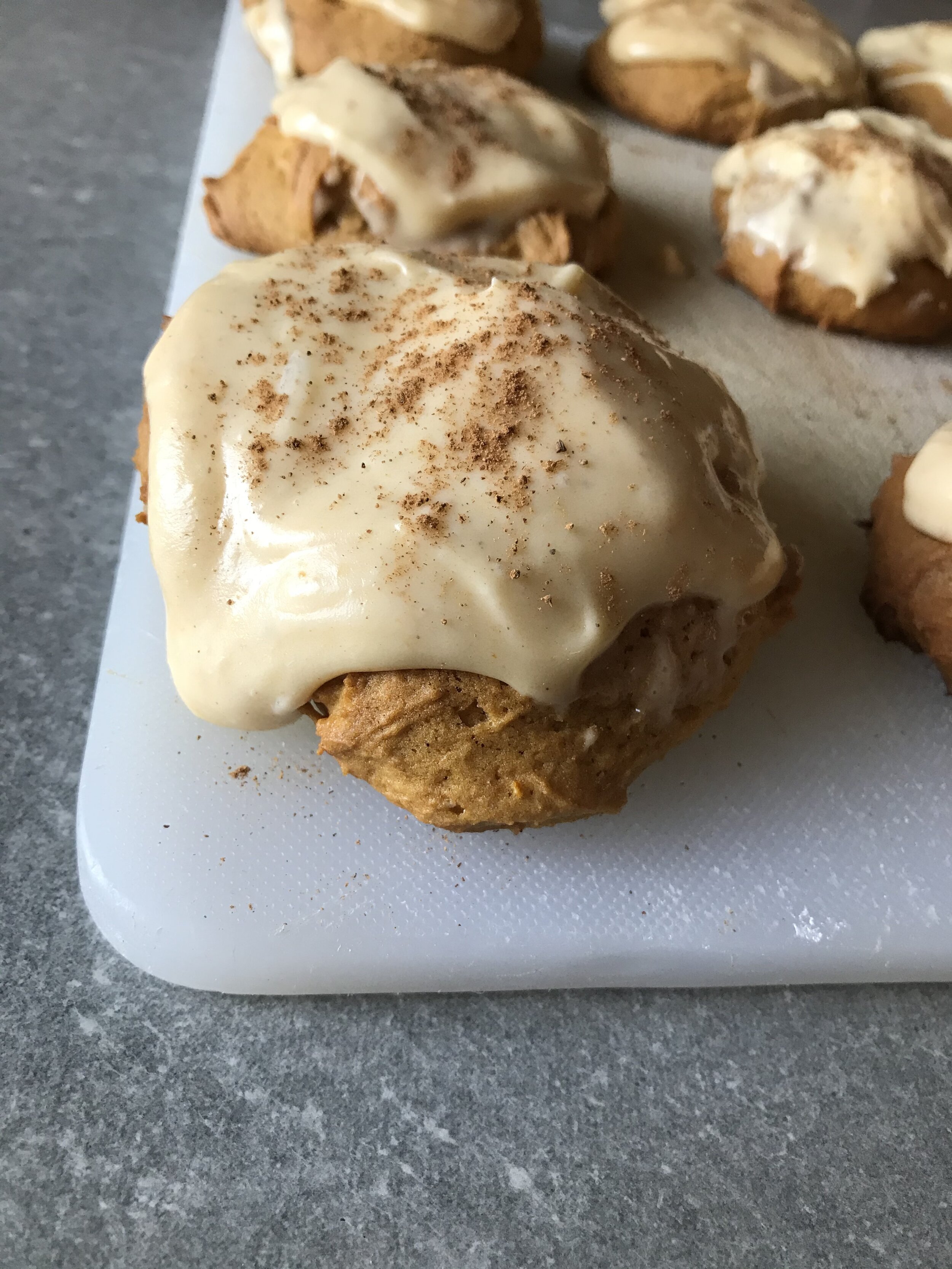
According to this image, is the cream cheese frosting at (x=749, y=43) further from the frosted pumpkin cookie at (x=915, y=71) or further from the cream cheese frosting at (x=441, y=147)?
the cream cheese frosting at (x=441, y=147)

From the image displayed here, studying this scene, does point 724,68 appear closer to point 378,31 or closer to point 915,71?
point 915,71

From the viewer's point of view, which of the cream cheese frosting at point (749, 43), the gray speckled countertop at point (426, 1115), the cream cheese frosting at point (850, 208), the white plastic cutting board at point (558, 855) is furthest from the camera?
the cream cheese frosting at point (749, 43)

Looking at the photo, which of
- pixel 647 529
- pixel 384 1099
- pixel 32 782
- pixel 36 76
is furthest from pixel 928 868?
pixel 36 76

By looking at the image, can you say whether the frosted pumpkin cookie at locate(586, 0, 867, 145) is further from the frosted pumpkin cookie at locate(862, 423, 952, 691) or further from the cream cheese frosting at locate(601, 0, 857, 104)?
the frosted pumpkin cookie at locate(862, 423, 952, 691)

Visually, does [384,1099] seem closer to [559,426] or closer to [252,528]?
[252,528]

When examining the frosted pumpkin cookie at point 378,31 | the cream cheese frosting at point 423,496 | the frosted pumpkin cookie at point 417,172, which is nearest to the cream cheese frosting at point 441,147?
the frosted pumpkin cookie at point 417,172

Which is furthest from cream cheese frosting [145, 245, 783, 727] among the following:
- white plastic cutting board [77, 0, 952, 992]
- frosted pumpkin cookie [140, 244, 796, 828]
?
white plastic cutting board [77, 0, 952, 992]
